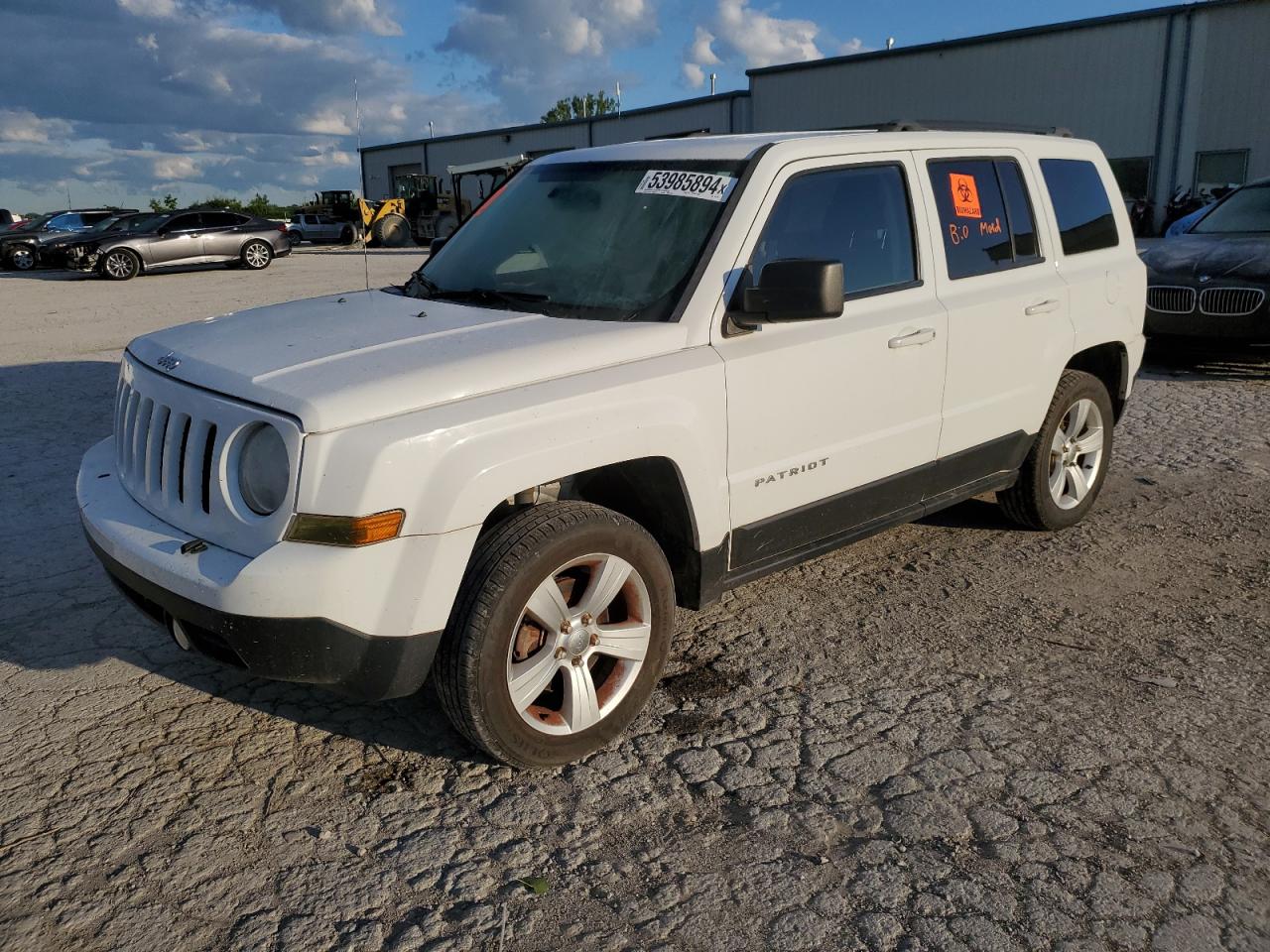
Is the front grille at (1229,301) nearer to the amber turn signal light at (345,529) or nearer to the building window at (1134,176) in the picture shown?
the amber turn signal light at (345,529)

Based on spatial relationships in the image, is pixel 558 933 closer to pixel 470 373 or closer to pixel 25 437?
pixel 470 373

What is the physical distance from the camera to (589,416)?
308 centimetres

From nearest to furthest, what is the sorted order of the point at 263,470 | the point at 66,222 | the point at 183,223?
the point at 263,470, the point at 183,223, the point at 66,222

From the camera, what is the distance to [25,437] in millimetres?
7203

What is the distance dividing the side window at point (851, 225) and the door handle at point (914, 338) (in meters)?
0.21

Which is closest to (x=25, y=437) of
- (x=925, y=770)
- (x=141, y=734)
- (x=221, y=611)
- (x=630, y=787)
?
(x=141, y=734)

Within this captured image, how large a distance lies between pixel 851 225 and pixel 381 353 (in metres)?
1.89

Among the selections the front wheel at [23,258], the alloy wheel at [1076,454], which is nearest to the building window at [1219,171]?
the alloy wheel at [1076,454]

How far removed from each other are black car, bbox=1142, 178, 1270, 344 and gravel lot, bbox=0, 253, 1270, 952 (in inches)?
192

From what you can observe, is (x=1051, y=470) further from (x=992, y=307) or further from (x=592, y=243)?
(x=592, y=243)

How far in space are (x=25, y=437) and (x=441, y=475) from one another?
5718 mm

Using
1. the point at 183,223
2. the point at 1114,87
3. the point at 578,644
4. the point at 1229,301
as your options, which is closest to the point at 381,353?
the point at 578,644

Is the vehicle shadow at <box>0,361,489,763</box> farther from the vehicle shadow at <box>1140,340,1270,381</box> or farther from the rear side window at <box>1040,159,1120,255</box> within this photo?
the vehicle shadow at <box>1140,340,1270,381</box>

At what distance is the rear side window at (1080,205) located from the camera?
495 centimetres
